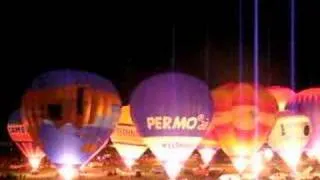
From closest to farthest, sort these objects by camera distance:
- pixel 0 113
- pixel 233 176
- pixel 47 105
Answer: pixel 47 105, pixel 233 176, pixel 0 113

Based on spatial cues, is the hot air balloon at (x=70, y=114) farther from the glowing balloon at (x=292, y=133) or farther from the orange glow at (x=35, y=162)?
the orange glow at (x=35, y=162)

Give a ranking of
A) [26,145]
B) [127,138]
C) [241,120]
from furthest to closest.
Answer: [26,145] → [127,138] → [241,120]

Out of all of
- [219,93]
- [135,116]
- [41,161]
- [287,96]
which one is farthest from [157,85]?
[41,161]

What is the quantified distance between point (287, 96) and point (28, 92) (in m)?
7.51

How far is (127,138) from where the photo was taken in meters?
17.6

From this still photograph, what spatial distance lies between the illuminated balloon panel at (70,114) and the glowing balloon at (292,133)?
Answer: 5.05 m

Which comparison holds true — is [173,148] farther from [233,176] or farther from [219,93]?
[233,176]

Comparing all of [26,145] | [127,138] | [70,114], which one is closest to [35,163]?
[26,145]

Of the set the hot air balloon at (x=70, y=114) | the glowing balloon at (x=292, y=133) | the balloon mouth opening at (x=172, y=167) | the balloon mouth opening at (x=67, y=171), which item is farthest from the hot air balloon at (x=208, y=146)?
the balloon mouth opening at (x=67, y=171)

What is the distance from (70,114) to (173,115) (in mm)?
2044

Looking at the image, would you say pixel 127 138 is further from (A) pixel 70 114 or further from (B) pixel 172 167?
(A) pixel 70 114

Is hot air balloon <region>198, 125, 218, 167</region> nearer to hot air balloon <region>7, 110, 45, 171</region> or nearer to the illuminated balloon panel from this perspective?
the illuminated balloon panel

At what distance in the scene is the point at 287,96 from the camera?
18359 mm

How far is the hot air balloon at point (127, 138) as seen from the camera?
17.3m
